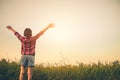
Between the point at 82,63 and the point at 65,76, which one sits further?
the point at 82,63

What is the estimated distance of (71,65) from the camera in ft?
23.2

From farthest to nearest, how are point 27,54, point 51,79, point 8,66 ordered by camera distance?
point 8,66 < point 51,79 < point 27,54

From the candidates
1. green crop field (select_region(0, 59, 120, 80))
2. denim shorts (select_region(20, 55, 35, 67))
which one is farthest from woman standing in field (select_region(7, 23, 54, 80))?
green crop field (select_region(0, 59, 120, 80))

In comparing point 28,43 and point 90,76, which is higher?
point 28,43

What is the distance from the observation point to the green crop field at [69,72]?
6562 millimetres

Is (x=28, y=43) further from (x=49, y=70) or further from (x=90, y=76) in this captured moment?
(x=90, y=76)

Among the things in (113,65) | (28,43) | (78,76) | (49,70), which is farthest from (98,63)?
(28,43)

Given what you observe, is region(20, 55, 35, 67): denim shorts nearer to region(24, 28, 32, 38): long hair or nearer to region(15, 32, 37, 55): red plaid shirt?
region(15, 32, 37, 55): red plaid shirt

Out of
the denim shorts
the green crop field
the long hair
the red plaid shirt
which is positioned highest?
the long hair

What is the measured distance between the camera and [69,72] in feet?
21.9

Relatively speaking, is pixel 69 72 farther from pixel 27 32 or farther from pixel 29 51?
pixel 27 32

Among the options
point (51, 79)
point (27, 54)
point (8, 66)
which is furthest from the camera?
point (8, 66)

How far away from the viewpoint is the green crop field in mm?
6562

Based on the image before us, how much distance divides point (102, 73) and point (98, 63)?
0.53 meters
